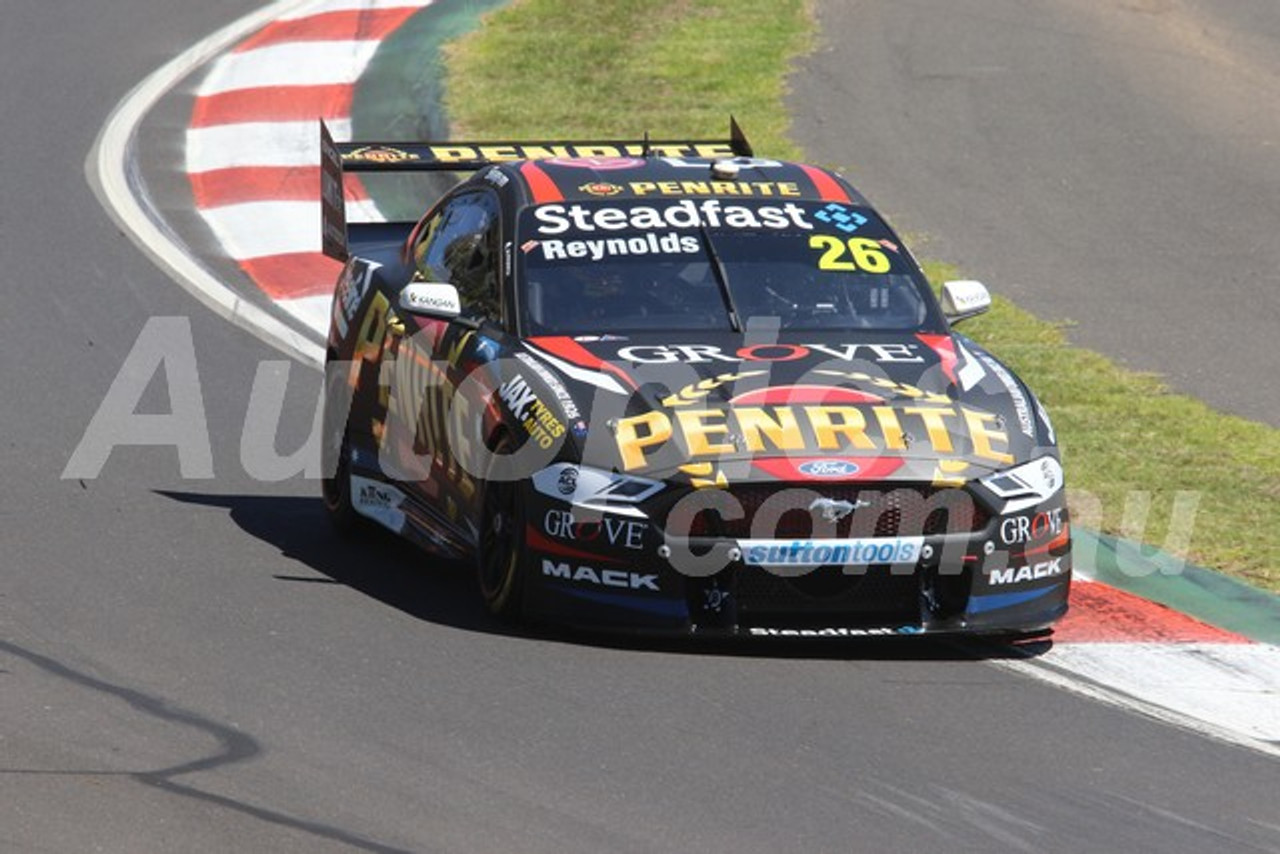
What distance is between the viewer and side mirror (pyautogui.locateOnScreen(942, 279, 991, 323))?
29.7ft

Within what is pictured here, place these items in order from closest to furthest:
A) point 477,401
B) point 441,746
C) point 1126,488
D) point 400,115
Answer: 1. point 441,746
2. point 477,401
3. point 1126,488
4. point 400,115

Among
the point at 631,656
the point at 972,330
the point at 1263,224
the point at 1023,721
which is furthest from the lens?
the point at 1263,224

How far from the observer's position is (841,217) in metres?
9.29

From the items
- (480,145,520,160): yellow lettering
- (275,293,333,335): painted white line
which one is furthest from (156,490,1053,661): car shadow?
(275,293,333,335): painted white line

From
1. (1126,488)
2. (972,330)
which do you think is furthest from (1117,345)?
(1126,488)

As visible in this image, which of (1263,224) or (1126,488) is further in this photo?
(1263,224)

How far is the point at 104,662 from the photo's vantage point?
7.37m

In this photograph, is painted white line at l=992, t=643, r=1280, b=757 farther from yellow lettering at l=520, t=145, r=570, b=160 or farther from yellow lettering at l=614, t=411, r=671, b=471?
yellow lettering at l=520, t=145, r=570, b=160

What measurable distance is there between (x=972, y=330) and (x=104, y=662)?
6.73 metres

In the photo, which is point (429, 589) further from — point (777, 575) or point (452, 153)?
point (452, 153)

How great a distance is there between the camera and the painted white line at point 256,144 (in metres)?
16.0

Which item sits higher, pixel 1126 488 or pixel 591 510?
pixel 591 510

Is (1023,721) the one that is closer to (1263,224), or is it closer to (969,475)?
(969,475)

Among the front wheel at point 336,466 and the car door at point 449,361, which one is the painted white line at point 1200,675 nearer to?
the car door at point 449,361
